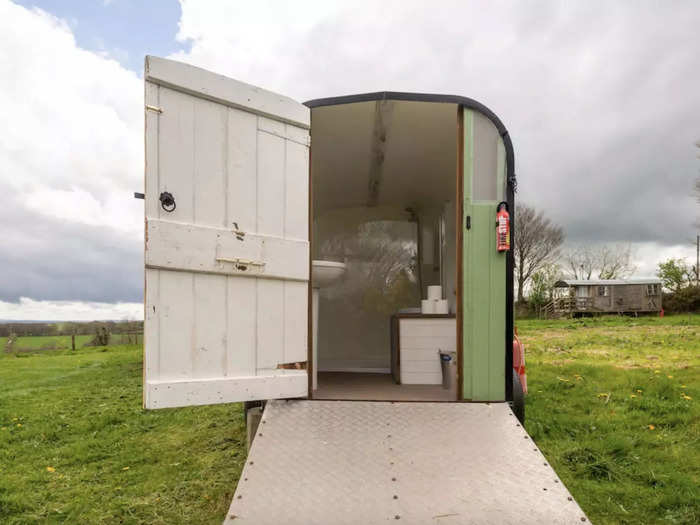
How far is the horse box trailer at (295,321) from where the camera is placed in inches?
82.8

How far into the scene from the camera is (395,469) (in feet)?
7.29

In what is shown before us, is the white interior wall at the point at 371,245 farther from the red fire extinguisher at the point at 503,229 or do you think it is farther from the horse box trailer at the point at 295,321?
the red fire extinguisher at the point at 503,229

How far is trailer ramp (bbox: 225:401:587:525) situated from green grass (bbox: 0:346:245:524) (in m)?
0.73

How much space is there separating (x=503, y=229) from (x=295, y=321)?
1.41 metres

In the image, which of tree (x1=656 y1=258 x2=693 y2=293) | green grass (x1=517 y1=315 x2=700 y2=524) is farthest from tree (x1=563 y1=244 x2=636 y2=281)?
green grass (x1=517 y1=315 x2=700 y2=524)

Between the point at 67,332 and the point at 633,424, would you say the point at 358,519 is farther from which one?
the point at 67,332

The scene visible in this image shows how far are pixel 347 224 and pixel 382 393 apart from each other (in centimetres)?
277

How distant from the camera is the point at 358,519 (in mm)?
1957

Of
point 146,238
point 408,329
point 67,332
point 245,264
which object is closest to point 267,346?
point 245,264

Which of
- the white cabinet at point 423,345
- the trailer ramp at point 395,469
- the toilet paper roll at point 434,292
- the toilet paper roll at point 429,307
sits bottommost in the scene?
the trailer ramp at point 395,469

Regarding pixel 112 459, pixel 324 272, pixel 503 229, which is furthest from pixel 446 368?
pixel 112 459

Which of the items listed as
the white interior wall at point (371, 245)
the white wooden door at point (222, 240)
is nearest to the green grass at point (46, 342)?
the white interior wall at point (371, 245)

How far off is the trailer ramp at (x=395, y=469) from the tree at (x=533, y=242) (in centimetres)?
2186

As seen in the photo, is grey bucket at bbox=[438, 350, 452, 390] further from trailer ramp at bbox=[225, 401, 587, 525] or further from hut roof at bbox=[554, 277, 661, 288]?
hut roof at bbox=[554, 277, 661, 288]
